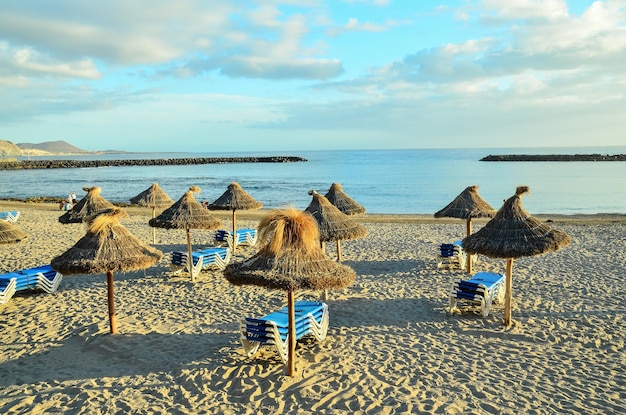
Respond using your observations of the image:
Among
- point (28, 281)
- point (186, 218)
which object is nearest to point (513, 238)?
point (186, 218)

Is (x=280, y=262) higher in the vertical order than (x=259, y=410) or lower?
higher

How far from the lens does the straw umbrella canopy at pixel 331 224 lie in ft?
32.3

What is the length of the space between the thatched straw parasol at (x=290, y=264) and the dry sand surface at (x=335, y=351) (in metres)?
0.89

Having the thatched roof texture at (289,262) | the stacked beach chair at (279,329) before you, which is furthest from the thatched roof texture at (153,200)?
the thatched roof texture at (289,262)

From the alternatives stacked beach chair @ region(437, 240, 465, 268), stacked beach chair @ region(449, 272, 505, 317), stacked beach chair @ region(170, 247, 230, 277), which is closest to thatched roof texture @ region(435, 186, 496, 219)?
stacked beach chair @ region(437, 240, 465, 268)

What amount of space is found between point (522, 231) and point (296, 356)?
4008 millimetres

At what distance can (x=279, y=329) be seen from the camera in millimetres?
6137

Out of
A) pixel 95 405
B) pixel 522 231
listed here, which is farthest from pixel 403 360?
pixel 95 405

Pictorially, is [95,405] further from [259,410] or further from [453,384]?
[453,384]

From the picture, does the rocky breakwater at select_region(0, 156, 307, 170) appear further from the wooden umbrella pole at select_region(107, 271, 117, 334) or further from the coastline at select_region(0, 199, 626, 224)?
the wooden umbrella pole at select_region(107, 271, 117, 334)

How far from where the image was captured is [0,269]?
11.2m

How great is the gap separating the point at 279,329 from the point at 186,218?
16.5ft

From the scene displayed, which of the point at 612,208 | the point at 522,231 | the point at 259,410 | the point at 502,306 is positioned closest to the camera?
the point at 259,410

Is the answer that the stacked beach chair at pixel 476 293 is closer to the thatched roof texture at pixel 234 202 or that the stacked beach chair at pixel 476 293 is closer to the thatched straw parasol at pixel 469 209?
the thatched straw parasol at pixel 469 209
